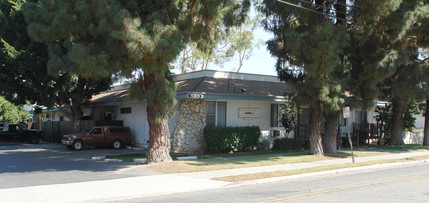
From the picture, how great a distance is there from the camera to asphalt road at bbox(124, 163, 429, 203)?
908cm

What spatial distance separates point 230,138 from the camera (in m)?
20.6

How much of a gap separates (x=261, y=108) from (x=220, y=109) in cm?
297

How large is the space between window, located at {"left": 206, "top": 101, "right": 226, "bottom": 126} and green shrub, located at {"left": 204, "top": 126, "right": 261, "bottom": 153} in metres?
0.99

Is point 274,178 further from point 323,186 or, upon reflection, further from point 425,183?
point 425,183

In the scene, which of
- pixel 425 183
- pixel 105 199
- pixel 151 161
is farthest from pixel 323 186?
pixel 151 161

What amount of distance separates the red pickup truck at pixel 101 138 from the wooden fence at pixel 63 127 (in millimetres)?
2148

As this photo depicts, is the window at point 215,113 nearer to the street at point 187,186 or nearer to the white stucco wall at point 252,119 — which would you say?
the white stucco wall at point 252,119

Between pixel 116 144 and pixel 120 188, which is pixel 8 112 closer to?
pixel 116 144

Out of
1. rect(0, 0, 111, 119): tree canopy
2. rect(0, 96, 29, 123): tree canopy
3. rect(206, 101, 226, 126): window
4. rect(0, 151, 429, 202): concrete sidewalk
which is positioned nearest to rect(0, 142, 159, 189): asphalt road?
rect(0, 151, 429, 202): concrete sidewalk

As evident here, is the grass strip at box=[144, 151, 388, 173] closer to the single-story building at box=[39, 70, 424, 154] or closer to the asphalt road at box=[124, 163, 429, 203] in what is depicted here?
the asphalt road at box=[124, 163, 429, 203]

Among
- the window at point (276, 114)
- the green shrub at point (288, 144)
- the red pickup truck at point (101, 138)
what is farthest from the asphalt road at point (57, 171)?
the window at point (276, 114)

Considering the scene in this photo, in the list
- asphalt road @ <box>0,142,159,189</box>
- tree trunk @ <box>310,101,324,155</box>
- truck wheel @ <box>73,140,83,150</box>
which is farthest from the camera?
truck wheel @ <box>73,140,83,150</box>

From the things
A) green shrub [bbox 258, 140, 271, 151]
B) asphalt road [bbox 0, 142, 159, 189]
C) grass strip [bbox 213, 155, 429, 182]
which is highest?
green shrub [bbox 258, 140, 271, 151]

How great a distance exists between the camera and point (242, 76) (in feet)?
83.7
